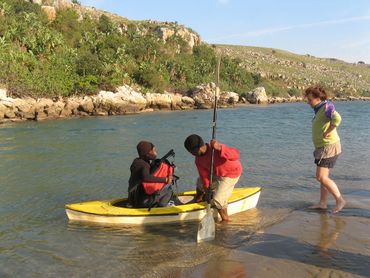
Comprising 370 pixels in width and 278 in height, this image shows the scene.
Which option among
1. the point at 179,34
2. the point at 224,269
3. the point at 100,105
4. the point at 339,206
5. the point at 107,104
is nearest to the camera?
the point at 224,269

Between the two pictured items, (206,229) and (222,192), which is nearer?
(206,229)

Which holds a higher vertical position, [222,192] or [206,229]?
[222,192]

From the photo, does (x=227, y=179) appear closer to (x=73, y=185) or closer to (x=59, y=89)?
(x=73, y=185)

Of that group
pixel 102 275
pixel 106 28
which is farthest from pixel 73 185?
pixel 106 28

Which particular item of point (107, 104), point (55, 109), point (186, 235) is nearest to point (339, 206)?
point (186, 235)

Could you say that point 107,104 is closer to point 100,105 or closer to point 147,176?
point 100,105

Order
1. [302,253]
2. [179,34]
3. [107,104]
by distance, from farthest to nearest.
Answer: [179,34]
[107,104]
[302,253]

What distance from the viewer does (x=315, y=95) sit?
709 centimetres

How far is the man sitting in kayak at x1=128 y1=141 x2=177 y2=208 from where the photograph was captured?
278 inches

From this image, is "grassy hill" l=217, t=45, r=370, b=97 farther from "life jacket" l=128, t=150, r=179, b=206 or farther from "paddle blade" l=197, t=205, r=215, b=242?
"paddle blade" l=197, t=205, r=215, b=242

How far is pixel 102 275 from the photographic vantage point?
16.9ft

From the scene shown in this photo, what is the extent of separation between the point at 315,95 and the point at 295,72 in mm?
139560

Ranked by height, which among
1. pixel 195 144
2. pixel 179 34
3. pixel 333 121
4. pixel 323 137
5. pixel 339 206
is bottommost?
pixel 339 206

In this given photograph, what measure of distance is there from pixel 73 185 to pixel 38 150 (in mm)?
8036
